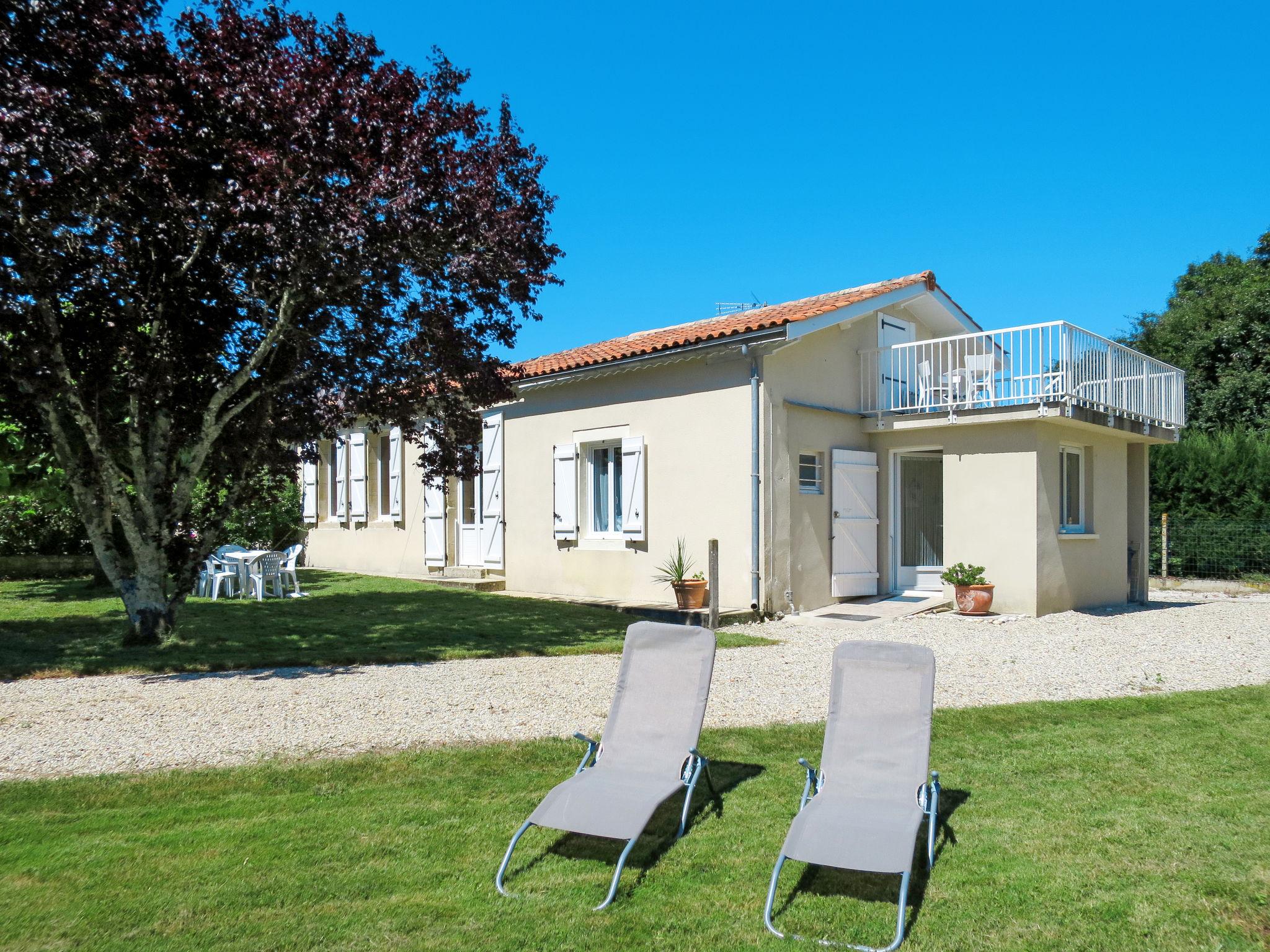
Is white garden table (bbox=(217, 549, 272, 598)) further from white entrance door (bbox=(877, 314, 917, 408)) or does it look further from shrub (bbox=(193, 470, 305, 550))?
white entrance door (bbox=(877, 314, 917, 408))

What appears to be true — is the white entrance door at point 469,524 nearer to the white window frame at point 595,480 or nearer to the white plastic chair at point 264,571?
the white window frame at point 595,480

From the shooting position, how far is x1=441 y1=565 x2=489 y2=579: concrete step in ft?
51.4

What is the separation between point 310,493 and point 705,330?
35.3 feet

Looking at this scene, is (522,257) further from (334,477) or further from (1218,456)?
(1218,456)

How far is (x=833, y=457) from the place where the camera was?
12516 mm

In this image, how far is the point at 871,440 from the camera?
13.4 meters

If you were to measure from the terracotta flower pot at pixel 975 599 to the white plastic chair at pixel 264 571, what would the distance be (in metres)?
9.56

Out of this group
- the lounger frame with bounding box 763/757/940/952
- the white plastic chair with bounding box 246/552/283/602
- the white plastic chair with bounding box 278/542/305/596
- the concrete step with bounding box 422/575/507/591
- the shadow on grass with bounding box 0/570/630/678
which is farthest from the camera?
the concrete step with bounding box 422/575/507/591

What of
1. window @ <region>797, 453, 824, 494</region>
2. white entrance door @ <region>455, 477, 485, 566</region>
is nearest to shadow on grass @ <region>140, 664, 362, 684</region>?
window @ <region>797, 453, 824, 494</region>

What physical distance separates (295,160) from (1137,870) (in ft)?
25.3

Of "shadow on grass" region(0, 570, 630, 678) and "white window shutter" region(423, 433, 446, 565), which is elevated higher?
"white window shutter" region(423, 433, 446, 565)

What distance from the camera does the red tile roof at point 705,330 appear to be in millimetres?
11836

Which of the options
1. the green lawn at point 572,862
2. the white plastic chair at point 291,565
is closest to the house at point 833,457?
the white plastic chair at point 291,565

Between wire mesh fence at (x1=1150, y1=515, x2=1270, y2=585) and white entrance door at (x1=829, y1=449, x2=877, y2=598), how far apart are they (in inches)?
302
